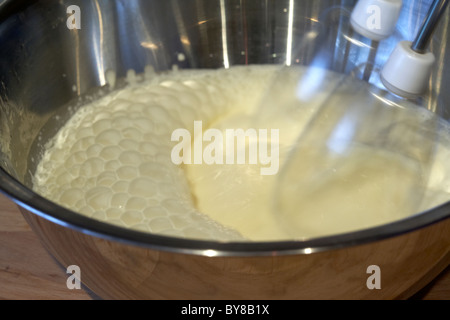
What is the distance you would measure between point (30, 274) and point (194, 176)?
0.16m

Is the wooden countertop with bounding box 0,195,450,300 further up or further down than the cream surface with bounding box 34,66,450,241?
further down

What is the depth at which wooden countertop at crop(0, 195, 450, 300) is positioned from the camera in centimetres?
40

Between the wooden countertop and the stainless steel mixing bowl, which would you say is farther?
the wooden countertop

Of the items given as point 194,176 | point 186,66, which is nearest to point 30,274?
point 194,176

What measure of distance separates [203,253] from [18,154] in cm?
26

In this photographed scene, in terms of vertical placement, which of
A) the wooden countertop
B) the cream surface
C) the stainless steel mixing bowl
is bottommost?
the wooden countertop

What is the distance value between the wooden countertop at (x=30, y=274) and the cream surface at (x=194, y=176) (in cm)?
4

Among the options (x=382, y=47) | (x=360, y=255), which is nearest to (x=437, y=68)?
(x=382, y=47)

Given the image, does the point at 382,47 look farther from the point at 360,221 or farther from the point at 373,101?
the point at 360,221

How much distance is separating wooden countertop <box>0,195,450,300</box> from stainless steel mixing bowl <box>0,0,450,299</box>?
38mm

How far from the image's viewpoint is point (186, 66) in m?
0.58

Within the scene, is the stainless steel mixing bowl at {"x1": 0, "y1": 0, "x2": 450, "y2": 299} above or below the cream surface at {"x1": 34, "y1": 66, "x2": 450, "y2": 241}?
above

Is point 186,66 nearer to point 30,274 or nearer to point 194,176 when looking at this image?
point 194,176

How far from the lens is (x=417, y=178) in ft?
1.54
